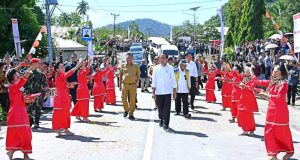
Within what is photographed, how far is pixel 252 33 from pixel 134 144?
41968 millimetres

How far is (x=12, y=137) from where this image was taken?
9.44 meters

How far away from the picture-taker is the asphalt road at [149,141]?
9930mm

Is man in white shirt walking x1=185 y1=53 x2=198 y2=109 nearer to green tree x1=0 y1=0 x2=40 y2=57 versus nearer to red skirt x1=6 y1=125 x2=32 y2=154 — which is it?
red skirt x1=6 y1=125 x2=32 y2=154

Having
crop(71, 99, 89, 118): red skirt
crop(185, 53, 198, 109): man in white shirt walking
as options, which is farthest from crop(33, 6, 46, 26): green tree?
crop(71, 99, 89, 118): red skirt

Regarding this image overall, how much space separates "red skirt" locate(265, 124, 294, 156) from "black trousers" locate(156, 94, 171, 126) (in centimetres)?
417

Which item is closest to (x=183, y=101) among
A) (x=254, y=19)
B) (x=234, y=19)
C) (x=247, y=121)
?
(x=247, y=121)

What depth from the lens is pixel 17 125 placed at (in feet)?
31.1

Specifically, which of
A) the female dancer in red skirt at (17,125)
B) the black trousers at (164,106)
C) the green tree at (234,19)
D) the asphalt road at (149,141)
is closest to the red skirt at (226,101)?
the asphalt road at (149,141)

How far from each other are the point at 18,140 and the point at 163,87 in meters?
4.93

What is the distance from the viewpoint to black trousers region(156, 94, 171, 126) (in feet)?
43.1

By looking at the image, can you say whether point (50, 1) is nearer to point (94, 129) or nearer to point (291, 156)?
point (94, 129)

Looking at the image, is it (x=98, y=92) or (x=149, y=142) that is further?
(x=98, y=92)

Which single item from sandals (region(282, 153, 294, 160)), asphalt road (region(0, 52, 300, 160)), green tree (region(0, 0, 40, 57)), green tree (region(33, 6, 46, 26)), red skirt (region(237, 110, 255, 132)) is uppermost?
green tree (region(33, 6, 46, 26))

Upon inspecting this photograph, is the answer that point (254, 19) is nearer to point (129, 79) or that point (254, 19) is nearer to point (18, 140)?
point (129, 79)
